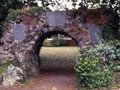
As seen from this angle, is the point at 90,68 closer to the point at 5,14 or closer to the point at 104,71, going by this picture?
the point at 104,71

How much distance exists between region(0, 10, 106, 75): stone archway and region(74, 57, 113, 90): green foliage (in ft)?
6.58

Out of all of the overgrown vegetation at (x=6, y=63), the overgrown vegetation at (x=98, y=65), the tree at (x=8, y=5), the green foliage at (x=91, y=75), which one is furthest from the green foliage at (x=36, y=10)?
the green foliage at (x=91, y=75)

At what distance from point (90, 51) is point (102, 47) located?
493mm

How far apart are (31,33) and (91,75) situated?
3.62m

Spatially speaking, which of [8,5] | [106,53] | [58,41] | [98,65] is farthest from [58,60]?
[58,41]

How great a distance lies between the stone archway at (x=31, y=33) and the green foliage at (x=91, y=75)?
6.58ft

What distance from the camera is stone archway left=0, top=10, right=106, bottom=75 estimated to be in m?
10.1

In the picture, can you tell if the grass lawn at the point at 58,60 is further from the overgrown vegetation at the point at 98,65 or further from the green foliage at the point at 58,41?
the green foliage at the point at 58,41

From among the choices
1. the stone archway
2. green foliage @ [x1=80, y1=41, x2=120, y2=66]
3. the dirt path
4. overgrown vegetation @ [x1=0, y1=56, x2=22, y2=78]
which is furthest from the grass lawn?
green foliage @ [x1=80, y1=41, x2=120, y2=66]

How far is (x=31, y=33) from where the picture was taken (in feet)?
34.4

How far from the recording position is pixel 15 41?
10.5 meters

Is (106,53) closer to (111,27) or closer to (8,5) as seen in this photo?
(111,27)

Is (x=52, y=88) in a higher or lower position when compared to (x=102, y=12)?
lower

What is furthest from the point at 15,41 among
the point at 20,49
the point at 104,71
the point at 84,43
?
the point at 104,71
